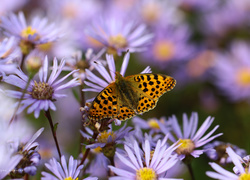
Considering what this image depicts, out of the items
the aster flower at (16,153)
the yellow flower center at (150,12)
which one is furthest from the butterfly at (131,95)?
the yellow flower center at (150,12)

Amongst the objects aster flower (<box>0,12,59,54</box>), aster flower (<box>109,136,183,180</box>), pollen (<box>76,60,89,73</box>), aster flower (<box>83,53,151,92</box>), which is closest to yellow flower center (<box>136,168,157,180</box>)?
aster flower (<box>109,136,183,180</box>)

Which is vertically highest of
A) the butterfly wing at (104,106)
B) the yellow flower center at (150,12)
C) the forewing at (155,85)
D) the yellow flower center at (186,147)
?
the yellow flower center at (150,12)

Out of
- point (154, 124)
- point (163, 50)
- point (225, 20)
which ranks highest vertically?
point (225, 20)

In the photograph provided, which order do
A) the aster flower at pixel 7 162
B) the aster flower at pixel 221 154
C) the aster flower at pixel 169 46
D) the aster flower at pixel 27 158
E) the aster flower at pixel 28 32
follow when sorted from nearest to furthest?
the aster flower at pixel 7 162 → the aster flower at pixel 27 158 → the aster flower at pixel 221 154 → the aster flower at pixel 28 32 → the aster flower at pixel 169 46

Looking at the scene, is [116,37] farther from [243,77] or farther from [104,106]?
[243,77]

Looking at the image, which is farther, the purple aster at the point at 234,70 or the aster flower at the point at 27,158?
the purple aster at the point at 234,70

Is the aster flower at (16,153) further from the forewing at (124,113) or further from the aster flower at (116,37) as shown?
the aster flower at (116,37)

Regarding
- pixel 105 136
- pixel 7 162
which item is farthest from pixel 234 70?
pixel 7 162

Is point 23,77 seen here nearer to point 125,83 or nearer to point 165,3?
point 125,83
